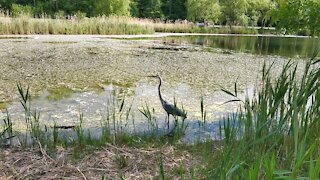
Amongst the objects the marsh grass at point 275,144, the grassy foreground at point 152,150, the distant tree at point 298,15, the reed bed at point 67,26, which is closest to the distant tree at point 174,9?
the reed bed at point 67,26

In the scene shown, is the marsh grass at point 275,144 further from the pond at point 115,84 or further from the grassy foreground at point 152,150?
the pond at point 115,84

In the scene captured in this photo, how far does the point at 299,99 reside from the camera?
4.21 ft

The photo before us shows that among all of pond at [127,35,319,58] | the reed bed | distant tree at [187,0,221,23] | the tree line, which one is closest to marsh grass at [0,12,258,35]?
the reed bed

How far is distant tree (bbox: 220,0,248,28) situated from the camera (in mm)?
29228

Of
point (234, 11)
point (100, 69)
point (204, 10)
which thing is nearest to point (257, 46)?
point (100, 69)

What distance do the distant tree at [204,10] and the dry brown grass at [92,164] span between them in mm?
27691

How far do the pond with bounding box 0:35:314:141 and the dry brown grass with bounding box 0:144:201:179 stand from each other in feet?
1.28

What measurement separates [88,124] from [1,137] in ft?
2.69

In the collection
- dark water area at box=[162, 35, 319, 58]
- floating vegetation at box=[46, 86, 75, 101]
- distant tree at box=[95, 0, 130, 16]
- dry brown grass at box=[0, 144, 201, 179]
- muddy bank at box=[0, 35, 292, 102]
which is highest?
distant tree at box=[95, 0, 130, 16]

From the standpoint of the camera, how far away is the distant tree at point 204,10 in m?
28.5

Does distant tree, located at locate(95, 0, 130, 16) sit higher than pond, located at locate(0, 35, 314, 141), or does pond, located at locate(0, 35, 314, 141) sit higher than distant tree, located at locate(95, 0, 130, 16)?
distant tree, located at locate(95, 0, 130, 16)

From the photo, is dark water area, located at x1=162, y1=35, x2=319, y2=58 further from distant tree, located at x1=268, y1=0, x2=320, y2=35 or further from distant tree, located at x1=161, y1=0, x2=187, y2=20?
distant tree, located at x1=161, y1=0, x2=187, y2=20

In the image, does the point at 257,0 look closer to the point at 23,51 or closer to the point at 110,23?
the point at 110,23

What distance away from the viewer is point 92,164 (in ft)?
6.23
